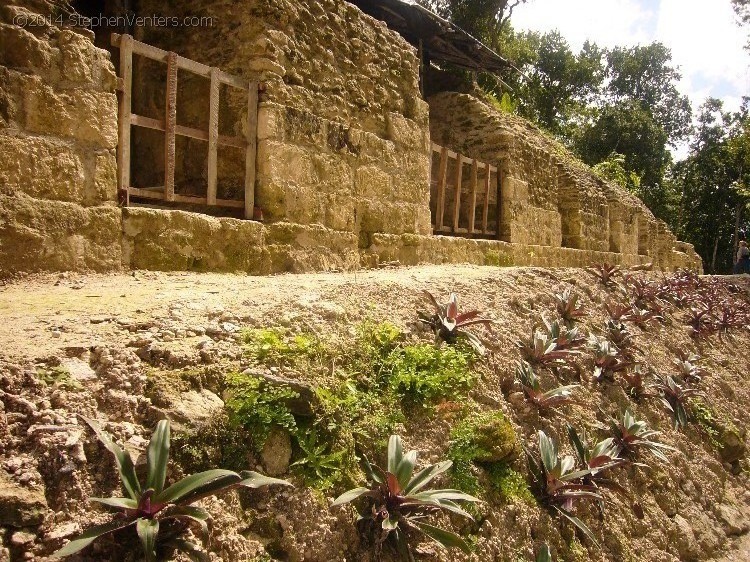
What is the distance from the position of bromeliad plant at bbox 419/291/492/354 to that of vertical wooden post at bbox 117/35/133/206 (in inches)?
85.8

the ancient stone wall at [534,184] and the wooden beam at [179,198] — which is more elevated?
the ancient stone wall at [534,184]

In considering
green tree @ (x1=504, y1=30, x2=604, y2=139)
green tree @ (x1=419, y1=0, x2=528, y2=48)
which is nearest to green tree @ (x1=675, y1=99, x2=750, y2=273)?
green tree @ (x1=504, y1=30, x2=604, y2=139)

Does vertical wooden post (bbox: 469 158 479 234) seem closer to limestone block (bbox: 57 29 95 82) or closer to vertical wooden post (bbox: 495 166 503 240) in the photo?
vertical wooden post (bbox: 495 166 503 240)

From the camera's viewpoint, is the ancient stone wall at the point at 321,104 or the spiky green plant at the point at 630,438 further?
the ancient stone wall at the point at 321,104

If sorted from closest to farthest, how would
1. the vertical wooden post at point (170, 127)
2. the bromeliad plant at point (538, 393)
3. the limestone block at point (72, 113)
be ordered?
the limestone block at point (72, 113)
the bromeliad plant at point (538, 393)
the vertical wooden post at point (170, 127)

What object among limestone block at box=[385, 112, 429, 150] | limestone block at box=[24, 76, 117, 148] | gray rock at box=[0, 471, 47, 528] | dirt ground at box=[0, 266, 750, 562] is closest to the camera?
gray rock at box=[0, 471, 47, 528]

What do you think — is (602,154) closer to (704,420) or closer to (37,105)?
(704,420)

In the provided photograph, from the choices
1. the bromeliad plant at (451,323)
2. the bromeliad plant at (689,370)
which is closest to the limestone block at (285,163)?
the bromeliad plant at (451,323)

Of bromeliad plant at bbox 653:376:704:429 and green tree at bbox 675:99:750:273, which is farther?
green tree at bbox 675:99:750:273

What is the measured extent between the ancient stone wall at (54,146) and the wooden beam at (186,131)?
32 cm

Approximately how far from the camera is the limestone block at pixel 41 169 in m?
3.00

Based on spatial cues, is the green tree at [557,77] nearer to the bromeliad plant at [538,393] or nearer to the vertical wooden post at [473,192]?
the vertical wooden post at [473,192]

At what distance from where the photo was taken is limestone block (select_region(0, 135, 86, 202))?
300cm

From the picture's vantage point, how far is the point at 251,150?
446 cm
